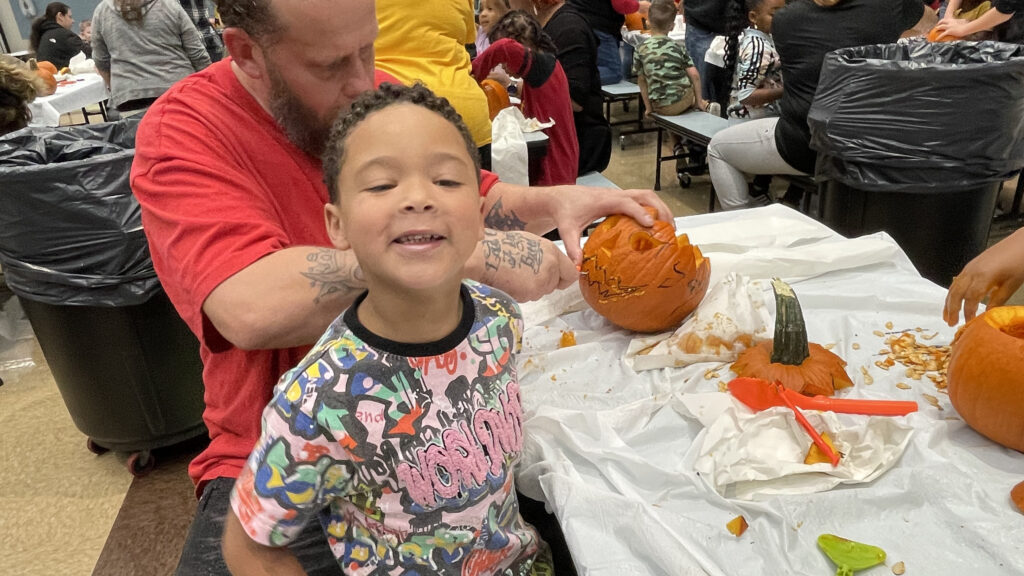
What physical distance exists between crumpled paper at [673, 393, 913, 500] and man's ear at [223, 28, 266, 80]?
104cm

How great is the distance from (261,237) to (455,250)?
1.32 feet

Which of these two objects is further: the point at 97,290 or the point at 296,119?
the point at 97,290

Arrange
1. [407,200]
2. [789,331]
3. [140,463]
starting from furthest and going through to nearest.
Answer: [140,463] < [789,331] < [407,200]

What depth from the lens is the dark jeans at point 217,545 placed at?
3.80 feet

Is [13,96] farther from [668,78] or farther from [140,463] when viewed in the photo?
[668,78]

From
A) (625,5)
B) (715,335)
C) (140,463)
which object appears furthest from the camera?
(625,5)

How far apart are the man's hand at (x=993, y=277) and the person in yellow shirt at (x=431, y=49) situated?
161cm

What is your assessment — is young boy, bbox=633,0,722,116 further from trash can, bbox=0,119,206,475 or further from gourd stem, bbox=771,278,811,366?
gourd stem, bbox=771,278,811,366

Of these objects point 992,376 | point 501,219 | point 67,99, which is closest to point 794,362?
point 992,376

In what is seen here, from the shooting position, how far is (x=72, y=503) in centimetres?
237

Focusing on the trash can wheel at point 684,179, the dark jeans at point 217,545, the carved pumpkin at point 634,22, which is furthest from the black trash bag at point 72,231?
the carved pumpkin at point 634,22

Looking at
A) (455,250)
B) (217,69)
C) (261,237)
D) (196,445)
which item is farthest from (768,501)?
(196,445)

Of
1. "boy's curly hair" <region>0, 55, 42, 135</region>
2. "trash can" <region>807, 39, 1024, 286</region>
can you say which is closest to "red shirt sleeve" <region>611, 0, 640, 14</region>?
"trash can" <region>807, 39, 1024, 286</region>

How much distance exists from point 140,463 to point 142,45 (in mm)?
2924
